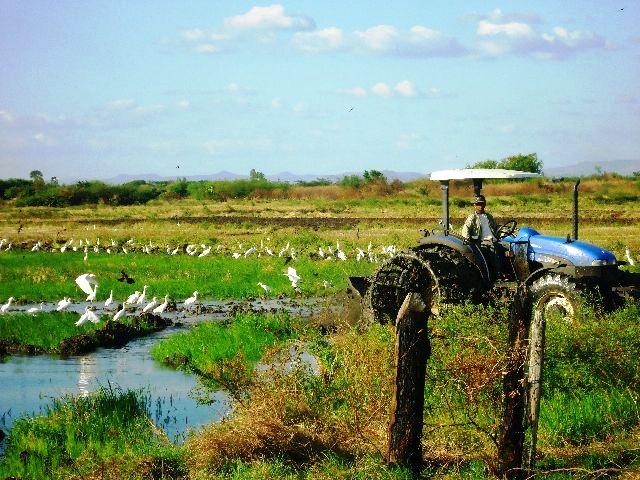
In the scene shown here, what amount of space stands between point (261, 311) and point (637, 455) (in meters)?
11.4

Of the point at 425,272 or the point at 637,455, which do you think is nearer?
the point at 637,455

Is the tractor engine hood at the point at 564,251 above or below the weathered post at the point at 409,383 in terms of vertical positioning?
above

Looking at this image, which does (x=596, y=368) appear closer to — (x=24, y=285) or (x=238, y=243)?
(x=24, y=285)

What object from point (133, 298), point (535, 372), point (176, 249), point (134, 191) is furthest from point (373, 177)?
point (535, 372)

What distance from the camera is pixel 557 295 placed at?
11617mm

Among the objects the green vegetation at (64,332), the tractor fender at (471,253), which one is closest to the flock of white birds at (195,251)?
the green vegetation at (64,332)

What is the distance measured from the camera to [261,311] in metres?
18.1

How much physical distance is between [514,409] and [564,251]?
18.3ft

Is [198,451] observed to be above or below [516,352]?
below

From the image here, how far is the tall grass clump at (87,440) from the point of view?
8.27m

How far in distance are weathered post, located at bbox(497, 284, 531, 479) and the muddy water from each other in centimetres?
351

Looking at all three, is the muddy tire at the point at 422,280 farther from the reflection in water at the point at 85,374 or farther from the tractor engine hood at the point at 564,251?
the reflection in water at the point at 85,374

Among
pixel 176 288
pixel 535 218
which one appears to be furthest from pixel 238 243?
pixel 535 218

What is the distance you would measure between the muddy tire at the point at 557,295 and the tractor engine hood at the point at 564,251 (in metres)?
0.37
